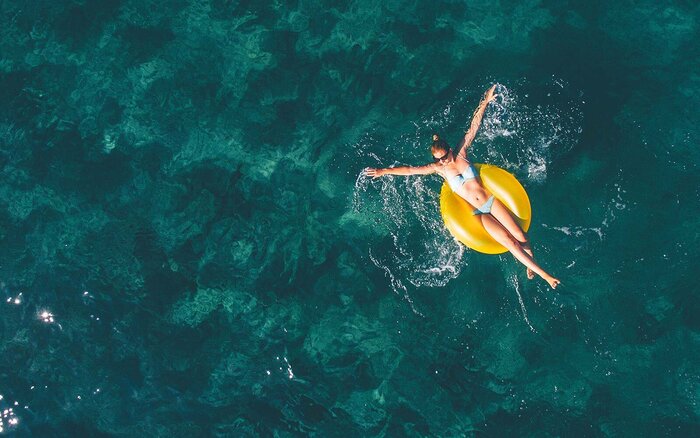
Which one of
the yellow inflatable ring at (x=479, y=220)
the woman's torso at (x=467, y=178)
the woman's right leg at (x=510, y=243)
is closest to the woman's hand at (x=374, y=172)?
the woman's torso at (x=467, y=178)

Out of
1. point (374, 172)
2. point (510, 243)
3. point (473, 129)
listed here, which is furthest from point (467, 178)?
point (374, 172)

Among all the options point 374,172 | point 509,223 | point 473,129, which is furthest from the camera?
point 374,172

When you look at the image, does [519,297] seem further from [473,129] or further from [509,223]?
[473,129]

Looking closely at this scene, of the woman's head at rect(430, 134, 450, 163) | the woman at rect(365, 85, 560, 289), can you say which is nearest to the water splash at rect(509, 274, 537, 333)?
the woman at rect(365, 85, 560, 289)

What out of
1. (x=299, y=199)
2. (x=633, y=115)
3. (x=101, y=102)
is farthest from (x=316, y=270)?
(x=633, y=115)

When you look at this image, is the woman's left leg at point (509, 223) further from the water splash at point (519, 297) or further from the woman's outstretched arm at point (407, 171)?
the woman's outstretched arm at point (407, 171)
